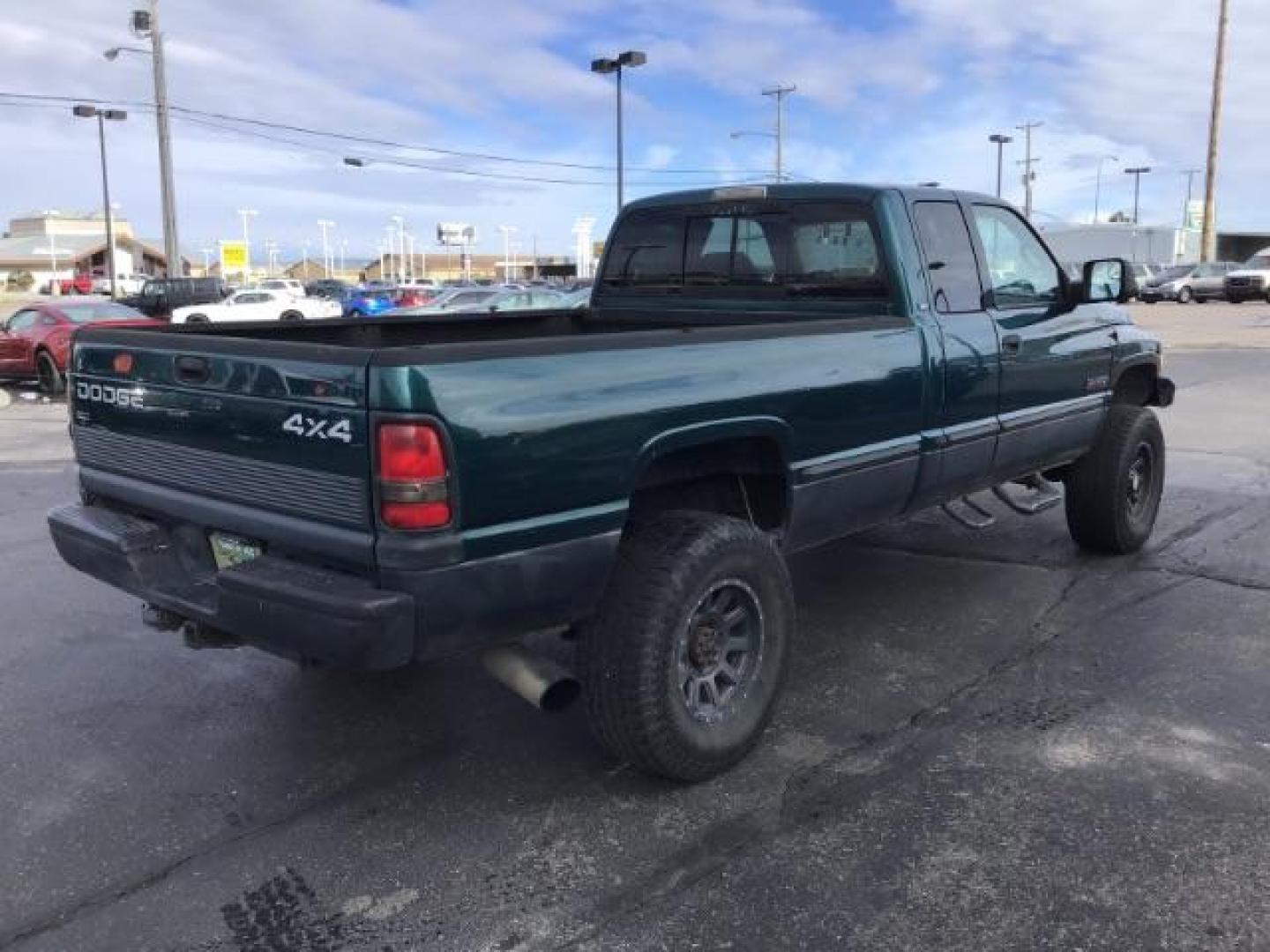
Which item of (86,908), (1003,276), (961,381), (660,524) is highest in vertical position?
(1003,276)

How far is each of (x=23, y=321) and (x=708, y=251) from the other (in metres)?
15.5

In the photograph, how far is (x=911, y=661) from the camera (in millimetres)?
4859

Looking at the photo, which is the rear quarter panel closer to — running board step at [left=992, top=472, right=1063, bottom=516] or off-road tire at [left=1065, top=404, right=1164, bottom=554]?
running board step at [left=992, top=472, right=1063, bottom=516]

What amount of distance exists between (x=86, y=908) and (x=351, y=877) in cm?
69

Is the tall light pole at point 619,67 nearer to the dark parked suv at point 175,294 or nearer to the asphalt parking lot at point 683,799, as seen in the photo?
the dark parked suv at point 175,294

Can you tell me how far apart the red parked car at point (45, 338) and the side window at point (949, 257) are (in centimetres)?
1449

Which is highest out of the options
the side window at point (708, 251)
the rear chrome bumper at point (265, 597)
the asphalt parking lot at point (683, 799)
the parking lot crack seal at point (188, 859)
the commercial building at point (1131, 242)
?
the commercial building at point (1131, 242)

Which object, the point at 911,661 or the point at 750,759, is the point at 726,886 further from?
the point at 911,661

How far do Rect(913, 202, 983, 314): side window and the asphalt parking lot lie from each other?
5.03 feet

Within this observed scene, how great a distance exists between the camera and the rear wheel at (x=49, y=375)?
16.8 metres

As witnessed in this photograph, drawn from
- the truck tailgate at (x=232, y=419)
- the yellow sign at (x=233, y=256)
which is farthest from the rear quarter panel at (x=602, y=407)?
the yellow sign at (x=233, y=256)

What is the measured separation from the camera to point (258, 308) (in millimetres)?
34688

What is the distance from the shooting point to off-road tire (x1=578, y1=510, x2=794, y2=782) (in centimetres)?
344

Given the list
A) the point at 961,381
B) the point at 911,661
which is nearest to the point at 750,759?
the point at 911,661
